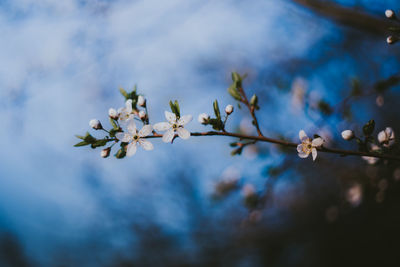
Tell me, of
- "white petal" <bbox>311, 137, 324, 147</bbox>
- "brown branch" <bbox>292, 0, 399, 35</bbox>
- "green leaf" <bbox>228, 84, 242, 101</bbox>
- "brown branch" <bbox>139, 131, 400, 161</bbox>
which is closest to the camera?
"brown branch" <bbox>139, 131, 400, 161</bbox>

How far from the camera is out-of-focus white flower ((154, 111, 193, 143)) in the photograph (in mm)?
1291

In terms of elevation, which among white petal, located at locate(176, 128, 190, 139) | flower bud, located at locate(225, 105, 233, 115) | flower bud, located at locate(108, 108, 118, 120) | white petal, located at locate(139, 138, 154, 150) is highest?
flower bud, located at locate(108, 108, 118, 120)

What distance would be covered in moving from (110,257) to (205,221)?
235cm

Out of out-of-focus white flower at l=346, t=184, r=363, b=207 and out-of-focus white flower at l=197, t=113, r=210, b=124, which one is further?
out-of-focus white flower at l=346, t=184, r=363, b=207

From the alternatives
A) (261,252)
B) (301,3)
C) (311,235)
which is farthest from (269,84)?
(261,252)

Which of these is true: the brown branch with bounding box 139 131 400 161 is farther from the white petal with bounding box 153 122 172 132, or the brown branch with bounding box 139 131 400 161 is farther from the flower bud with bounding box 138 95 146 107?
the flower bud with bounding box 138 95 146 107

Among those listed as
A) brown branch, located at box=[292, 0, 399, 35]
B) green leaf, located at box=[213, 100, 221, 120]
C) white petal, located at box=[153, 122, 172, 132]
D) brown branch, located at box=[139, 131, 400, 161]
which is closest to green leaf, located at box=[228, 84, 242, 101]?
green leaf, located at box=[213, 100, 221, 120]

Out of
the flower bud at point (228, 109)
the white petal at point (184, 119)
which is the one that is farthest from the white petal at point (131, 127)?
the flower bud at point (228, 109)

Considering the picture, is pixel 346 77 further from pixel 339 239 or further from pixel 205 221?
pixel 339 239

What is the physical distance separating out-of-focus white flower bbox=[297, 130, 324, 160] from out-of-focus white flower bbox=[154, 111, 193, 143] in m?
0.51

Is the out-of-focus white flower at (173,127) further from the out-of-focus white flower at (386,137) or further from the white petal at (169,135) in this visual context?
the out-of-focus white flower at (386,137)

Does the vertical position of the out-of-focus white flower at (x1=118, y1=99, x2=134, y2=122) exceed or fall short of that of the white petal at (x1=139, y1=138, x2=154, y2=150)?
it exceeds it

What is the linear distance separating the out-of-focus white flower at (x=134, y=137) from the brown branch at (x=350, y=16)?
7.10ft

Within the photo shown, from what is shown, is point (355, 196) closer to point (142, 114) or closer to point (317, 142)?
point (317, 142)
